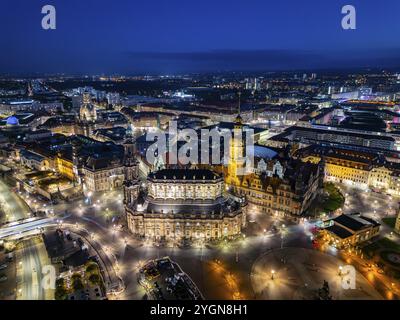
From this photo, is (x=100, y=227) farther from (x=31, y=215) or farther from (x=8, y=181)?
(x=8, y=181)

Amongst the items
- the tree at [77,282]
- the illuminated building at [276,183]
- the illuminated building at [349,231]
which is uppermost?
the illuminated building at [276,183]

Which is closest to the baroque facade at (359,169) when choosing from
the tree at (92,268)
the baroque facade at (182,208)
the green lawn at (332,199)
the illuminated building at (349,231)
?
the green lawn at (332,199)

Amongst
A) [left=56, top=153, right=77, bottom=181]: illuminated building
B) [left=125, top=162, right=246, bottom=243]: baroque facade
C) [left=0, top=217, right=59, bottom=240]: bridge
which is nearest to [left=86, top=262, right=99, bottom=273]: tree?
[left=125, top=162, right=246, bottom=243]: baroque facade

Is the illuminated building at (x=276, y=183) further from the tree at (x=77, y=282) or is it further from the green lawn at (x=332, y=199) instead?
the tree at (x=77, y=282)

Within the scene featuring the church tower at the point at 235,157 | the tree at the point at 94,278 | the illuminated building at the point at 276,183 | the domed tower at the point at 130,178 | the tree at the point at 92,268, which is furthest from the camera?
the church tower at the point at 235,157

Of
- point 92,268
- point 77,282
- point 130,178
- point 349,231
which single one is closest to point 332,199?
point 349,231

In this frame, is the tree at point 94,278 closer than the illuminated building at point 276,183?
Yes

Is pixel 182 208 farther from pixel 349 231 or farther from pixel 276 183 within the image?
pixel 349 231

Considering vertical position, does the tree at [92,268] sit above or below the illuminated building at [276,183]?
below

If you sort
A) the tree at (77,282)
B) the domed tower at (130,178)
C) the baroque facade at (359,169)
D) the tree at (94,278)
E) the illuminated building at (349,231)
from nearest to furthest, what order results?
the tree at (77,282) < the tree at (94,278) < the illuminated building at (349,231) < the domed tower at (130,178) < the baroque facade at (359,169)

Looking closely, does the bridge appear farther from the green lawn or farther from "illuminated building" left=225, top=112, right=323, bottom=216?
the green lawn
